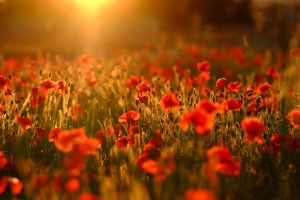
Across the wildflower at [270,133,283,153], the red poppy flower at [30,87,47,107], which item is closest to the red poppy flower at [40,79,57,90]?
the red poppy flower at [30,87,47,107]

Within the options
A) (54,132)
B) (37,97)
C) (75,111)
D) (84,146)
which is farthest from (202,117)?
(37,97)

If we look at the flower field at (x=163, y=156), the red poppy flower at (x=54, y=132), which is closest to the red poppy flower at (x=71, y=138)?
the flower field at (x=163, y=156)

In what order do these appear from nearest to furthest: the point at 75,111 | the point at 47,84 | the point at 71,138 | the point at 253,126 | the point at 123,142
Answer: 1. the point at 71,138
2. the point at 253,126
3. the point at 123,142
4. the point at 47,84
5. the point at 75,111

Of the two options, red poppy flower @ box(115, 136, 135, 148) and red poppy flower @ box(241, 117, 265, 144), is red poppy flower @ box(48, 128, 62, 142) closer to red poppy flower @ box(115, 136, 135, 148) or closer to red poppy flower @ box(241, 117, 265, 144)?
red poppy flower @ box(115, 136, 135, 148)

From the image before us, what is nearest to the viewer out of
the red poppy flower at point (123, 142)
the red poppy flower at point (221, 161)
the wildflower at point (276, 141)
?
the red poppy flower at point (221, 161)

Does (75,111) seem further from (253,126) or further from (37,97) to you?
(253,126)

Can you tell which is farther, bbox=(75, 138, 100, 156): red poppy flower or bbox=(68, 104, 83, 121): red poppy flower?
bbox=(68, 104, 83, 121): red poppy flower

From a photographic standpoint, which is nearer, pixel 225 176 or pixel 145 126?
pixel 225 176

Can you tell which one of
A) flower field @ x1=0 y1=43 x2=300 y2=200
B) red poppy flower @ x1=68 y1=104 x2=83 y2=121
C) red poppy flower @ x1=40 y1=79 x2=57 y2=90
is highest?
red poppy flower @ x1=40 y1=79 x2=57 y2=90

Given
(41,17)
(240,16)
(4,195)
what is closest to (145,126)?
(4,195)

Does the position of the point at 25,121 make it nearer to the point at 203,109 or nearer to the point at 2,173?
the point at 2,173

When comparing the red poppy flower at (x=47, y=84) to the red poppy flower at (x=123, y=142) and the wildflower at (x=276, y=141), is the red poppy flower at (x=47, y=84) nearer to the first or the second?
the red poppy flower at (x=123, y=142)
